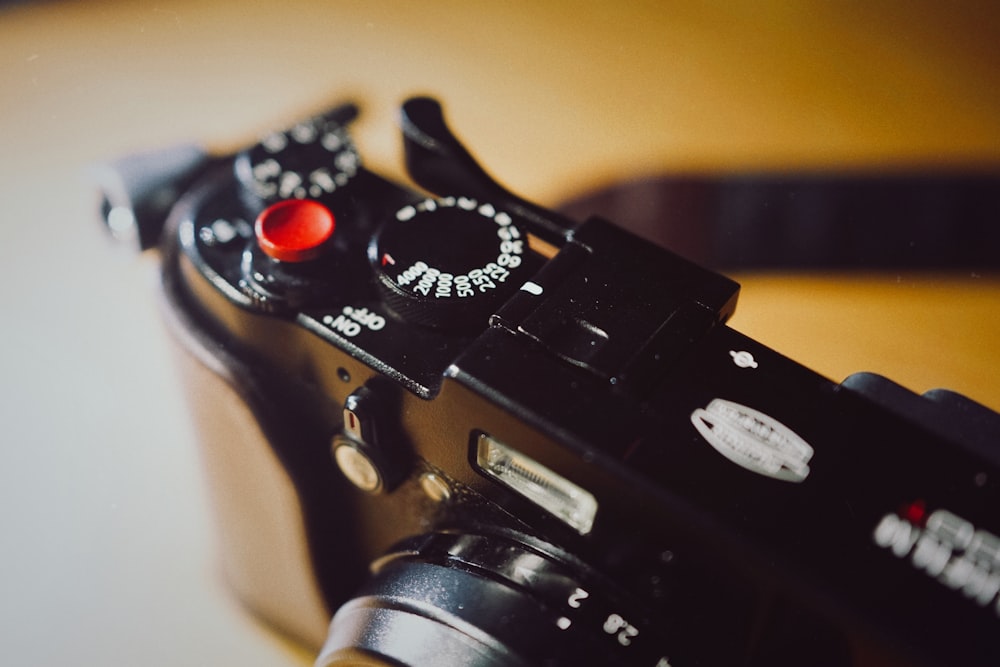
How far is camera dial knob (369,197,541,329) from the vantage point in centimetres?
44

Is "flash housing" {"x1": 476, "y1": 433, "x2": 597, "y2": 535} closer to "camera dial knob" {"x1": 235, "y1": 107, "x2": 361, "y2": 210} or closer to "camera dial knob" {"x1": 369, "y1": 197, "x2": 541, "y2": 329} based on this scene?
"camera dial knob" {"x1": 369, "y1": 197, "x2": 541, "y2": 329}

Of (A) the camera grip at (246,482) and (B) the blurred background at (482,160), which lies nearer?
(A) the camera grip at (246,482)

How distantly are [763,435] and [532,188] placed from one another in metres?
0.47

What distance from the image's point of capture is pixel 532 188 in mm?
829

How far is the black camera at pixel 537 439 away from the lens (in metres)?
0.37

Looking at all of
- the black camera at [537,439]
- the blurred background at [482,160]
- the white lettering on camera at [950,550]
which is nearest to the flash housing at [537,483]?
the black camera at [537,439]

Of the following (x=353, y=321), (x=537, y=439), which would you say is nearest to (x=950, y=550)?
(x=537, y=439)

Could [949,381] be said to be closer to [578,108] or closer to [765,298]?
[765,298]

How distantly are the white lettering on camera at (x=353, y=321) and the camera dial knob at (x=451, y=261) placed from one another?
0.4 inches

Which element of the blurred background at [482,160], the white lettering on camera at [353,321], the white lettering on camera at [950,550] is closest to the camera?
the white lettering on camera at [950,550]

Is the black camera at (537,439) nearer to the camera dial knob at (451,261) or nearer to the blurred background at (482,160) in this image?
the camera dial knob at (451,261)

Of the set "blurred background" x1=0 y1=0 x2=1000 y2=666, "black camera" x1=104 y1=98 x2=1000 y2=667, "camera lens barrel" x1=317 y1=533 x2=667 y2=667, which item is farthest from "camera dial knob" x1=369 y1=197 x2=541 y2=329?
"blurred background" x1=0 y1=0 x2=1000 y2=666

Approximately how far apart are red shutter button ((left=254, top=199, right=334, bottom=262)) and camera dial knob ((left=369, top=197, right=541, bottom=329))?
0.10ft

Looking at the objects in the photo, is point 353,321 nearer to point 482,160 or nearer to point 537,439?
point 537,439
